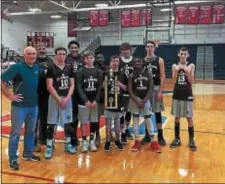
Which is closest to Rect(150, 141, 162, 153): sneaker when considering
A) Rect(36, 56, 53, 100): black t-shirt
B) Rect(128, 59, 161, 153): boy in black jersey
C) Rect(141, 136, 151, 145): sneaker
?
Rect(128, 59, 161, 153): boy in black jersey

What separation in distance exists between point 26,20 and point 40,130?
18.4 meters

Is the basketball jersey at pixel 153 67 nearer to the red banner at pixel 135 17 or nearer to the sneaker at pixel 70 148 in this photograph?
the sneaker at pixel 70 148

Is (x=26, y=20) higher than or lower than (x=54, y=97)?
higher

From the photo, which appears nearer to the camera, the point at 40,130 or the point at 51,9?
the point at 40,130

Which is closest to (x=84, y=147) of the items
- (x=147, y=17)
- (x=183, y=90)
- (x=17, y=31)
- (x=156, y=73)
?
(x=156, y=73)

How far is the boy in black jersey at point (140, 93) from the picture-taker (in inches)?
167

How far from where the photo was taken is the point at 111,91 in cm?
418

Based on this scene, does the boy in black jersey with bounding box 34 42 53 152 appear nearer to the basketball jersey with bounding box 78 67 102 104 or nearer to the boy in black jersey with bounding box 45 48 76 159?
the boy in black jersey with bounding box 45 48 76 159

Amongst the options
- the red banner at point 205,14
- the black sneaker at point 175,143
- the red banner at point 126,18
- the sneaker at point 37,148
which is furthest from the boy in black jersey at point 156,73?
the red banner at point 126,18

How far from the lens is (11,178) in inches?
127

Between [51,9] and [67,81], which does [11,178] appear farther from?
[51,9]

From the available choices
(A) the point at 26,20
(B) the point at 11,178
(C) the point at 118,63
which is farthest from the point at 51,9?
(B) the point at 11,178

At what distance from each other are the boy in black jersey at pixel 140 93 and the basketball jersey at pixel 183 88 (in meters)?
0.42

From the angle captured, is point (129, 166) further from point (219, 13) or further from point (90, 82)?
point (219, 13)
